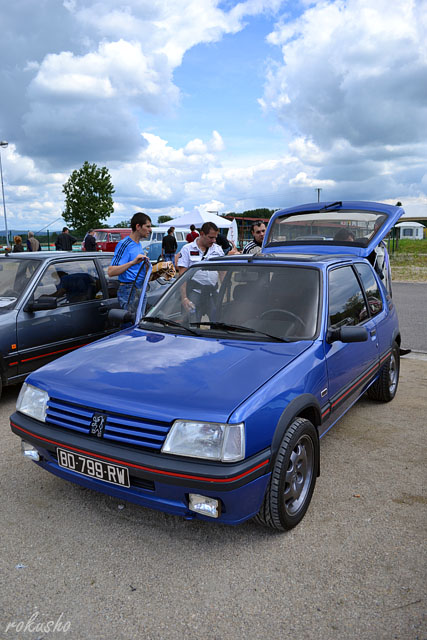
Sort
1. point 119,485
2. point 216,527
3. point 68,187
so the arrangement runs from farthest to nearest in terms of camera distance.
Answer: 1. point 68,187
2. point 216,527
3. point 119,485

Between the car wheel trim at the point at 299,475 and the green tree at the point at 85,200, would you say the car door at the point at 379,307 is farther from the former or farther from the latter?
the green tree at the point at 85,200

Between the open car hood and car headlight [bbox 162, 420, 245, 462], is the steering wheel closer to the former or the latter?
car headlight [bbox 162, 420, 245, 462]

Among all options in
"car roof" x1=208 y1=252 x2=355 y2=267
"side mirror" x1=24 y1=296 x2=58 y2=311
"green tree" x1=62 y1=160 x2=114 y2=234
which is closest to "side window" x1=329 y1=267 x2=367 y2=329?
"car roof" x1=208 y1=252 x2=355 y2=267

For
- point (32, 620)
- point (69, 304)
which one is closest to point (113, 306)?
point (69, 304)

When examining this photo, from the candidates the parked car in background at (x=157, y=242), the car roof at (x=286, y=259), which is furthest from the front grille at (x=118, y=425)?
the parked car in background at (x=157, y=242)

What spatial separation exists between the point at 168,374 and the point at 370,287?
259 centimetres

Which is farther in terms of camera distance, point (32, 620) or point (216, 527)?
point (216, 527)

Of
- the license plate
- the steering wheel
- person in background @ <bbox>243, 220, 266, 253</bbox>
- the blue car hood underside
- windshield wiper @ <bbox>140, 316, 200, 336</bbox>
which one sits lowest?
the license plate

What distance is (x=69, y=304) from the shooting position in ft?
A: 18.0

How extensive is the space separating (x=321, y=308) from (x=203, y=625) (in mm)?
2066

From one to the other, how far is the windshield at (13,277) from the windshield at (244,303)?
2040mm

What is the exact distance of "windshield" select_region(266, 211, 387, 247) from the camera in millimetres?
5164

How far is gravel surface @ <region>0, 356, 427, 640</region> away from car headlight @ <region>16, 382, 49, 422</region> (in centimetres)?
65

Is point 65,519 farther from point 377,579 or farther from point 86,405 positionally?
point 377,579
